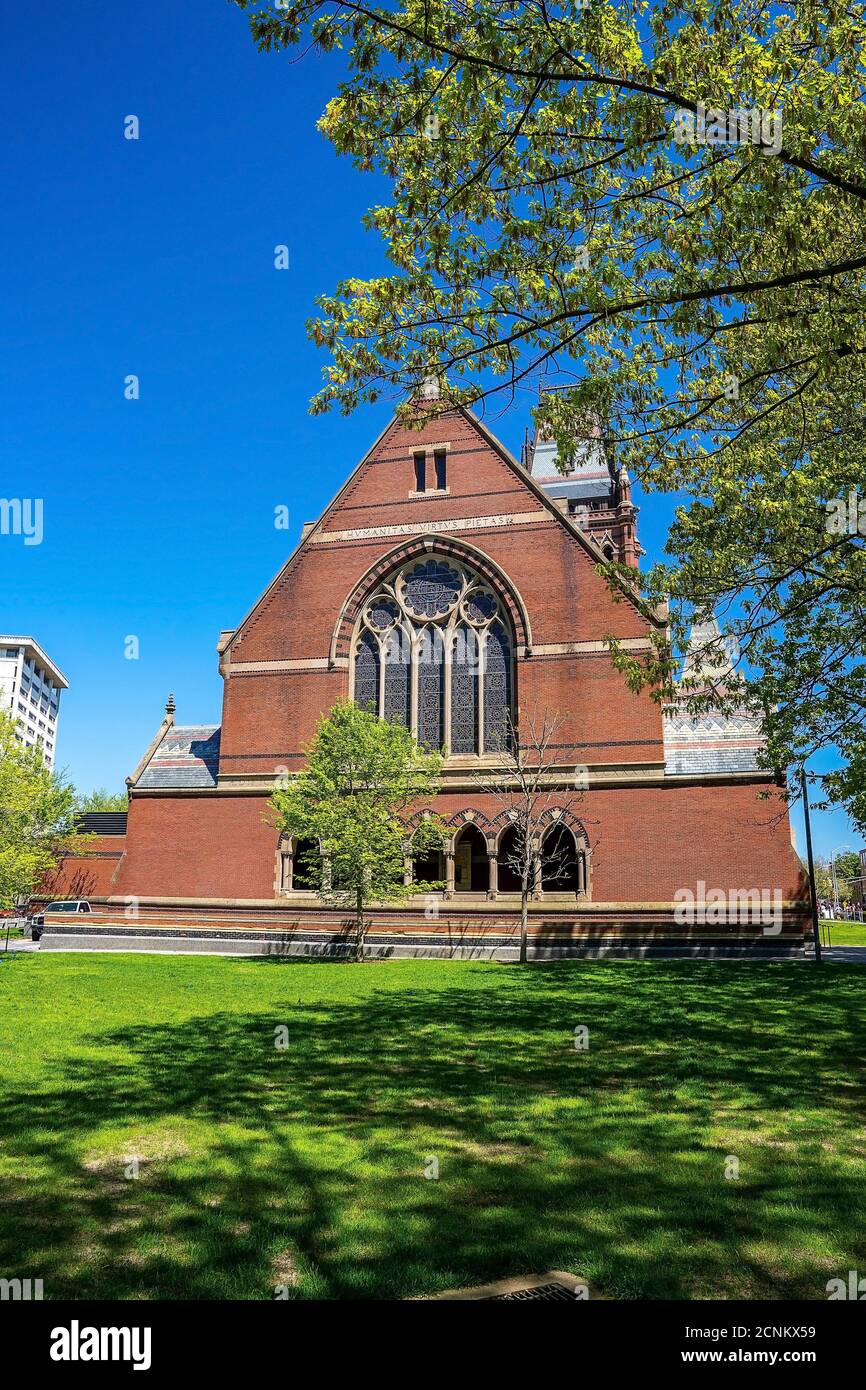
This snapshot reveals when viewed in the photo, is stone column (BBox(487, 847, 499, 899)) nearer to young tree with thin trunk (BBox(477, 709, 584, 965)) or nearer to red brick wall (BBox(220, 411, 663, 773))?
young tree with thin trunk (BBox(477, 709, 584, 965))

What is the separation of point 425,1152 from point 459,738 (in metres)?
24.0

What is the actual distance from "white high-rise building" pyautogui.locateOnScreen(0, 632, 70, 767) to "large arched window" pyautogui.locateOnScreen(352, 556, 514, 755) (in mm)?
106100

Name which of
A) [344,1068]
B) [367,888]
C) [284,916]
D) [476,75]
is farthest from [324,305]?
[284,916]

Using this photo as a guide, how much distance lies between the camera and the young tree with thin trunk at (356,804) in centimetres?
2341

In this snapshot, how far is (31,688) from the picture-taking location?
144000mm

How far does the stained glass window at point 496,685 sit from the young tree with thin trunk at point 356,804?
13.6 feet

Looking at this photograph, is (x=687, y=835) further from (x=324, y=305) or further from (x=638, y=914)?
(x=324, y=305)

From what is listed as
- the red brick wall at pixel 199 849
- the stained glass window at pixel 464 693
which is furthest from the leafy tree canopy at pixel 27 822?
the stained glass window at pixel 464 693

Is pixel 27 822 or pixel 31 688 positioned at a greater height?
pixel 31 688

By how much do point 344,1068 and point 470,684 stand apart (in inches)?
864

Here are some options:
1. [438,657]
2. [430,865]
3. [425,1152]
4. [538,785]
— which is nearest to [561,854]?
[538,785]

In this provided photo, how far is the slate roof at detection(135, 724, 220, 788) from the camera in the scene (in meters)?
32.1

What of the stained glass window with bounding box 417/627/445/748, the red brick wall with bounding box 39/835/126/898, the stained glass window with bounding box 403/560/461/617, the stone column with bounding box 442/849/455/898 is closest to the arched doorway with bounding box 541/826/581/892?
the stone column with bounding box 442/849/455/898

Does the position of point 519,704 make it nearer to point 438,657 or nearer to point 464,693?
point 464,693
